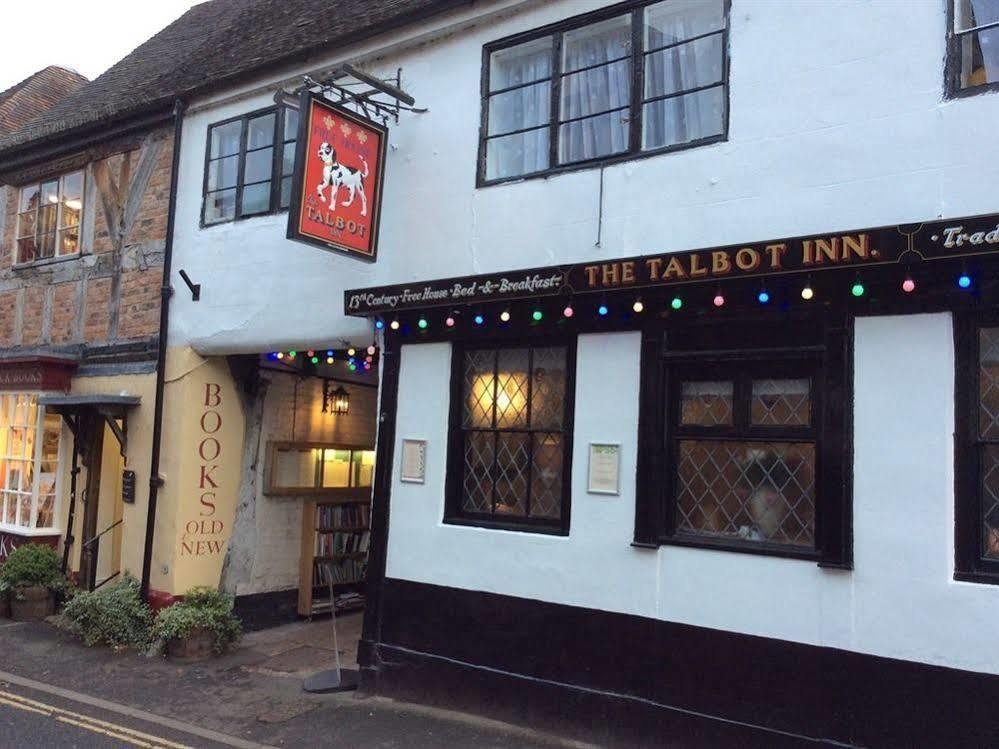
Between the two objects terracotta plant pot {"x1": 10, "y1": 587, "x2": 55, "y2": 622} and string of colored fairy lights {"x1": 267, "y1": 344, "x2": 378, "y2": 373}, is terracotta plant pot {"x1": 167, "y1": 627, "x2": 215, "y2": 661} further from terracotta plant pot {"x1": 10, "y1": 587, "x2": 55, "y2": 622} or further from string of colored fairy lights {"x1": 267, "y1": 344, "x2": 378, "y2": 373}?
string of colored fairy lights {"x1": 267, "y1": 344, "x2": 378, "y2": 373}

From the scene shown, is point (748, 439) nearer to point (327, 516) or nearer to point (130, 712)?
point (130, 712)

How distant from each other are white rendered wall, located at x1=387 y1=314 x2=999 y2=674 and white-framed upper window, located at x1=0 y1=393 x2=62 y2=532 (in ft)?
22.9

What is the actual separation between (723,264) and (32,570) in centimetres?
902

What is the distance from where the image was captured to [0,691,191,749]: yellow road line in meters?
6.39

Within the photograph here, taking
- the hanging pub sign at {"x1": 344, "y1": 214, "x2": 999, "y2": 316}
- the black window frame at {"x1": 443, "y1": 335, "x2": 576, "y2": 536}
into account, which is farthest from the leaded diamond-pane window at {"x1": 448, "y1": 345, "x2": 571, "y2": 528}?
the hanging pub sign at {"x1": 344, "y1": 214, "x2": 999, "y2": 316}

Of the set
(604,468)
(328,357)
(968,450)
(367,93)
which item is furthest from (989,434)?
(328,357)

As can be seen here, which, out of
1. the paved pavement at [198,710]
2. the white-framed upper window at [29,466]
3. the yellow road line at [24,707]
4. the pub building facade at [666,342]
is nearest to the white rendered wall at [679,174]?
the pub building facade at [666,342]

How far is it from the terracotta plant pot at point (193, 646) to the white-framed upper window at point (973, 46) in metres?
8.10

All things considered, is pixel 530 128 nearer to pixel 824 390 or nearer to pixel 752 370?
pixel 752 370

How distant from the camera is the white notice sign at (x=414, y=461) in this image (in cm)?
745

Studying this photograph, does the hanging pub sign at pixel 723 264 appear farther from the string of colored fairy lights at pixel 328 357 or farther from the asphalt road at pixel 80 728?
the asphalt road at pixel 80 728

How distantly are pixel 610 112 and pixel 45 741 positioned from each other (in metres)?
6.46

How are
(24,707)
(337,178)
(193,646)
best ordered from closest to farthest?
1. (24,707)
2. (337,178)
3. (193,646)

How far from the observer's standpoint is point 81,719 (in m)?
6.90
